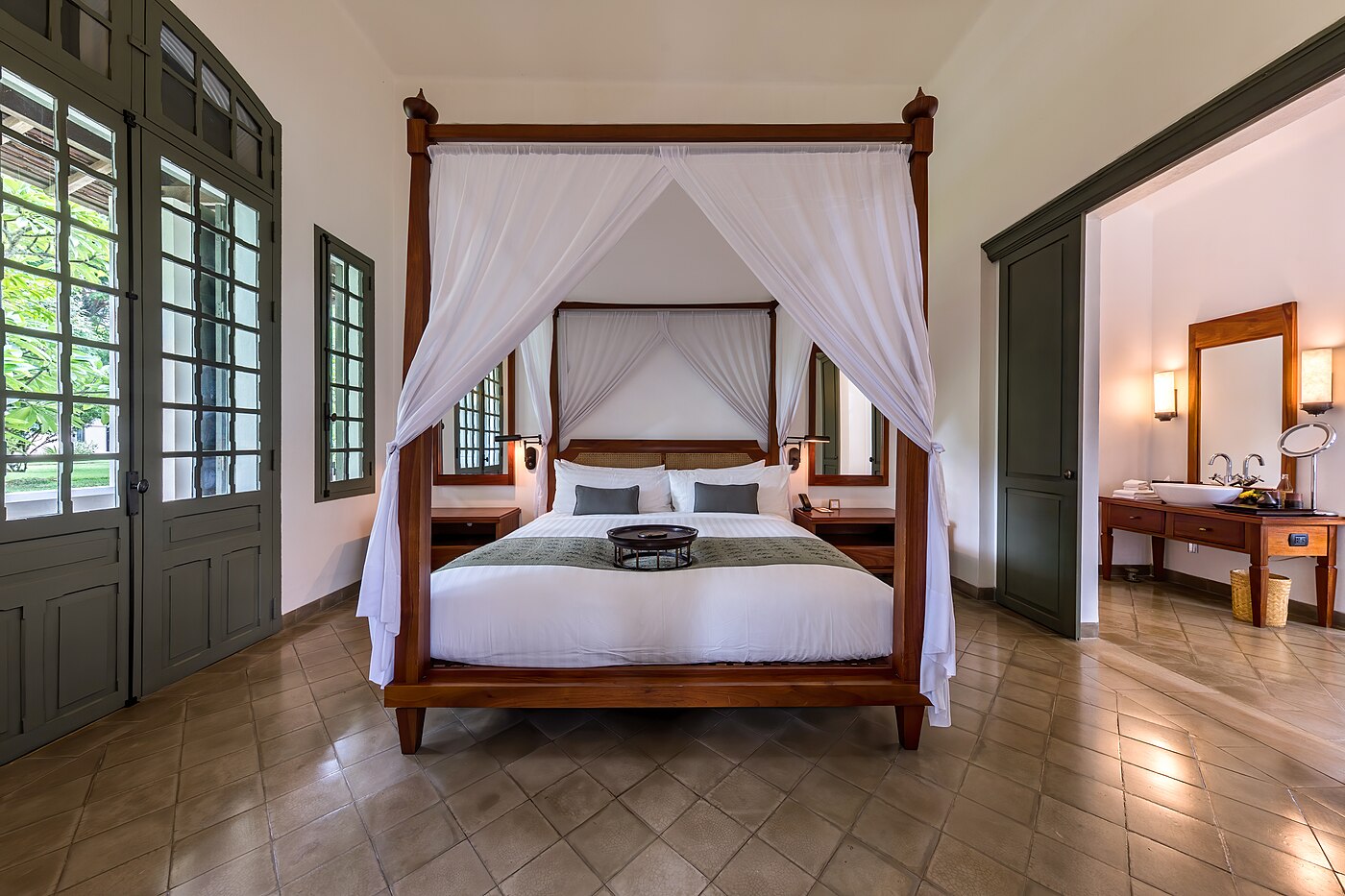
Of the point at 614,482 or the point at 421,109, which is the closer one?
the point at 421,109

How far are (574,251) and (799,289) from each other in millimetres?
900

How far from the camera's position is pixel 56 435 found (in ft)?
6.57

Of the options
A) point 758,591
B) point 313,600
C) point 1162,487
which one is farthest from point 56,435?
point 1162,487

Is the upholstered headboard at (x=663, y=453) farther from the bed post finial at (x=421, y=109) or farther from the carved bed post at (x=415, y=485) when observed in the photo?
the bed post finial at (x=421, y=109)

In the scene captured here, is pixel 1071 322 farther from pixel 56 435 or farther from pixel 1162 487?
pixel 56 435

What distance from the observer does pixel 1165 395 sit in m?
4.09

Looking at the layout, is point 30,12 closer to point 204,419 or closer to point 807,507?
point 204,419

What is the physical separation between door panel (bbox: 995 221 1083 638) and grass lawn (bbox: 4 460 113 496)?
16.4 feet

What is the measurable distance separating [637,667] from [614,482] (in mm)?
2356

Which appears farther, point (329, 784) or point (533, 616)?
point (533, 616)

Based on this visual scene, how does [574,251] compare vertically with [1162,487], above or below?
above

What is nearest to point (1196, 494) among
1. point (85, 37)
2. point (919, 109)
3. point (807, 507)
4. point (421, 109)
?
point (807, 507)

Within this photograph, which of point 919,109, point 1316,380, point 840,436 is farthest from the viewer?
point 840,436

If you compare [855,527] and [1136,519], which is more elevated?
[1136,519]
